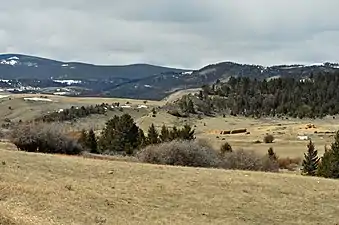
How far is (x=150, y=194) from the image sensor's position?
25.9 metres

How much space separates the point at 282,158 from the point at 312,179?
39283mm

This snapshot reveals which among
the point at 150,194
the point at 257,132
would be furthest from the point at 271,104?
the point at 150,194

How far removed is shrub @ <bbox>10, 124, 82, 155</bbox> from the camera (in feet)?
136

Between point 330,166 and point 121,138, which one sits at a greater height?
point 330,166

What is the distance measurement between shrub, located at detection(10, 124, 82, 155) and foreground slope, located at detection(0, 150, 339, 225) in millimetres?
10666

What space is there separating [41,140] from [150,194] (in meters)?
18.3

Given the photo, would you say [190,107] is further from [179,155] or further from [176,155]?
[176,155]

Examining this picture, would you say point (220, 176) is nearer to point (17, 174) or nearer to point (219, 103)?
point (17, 174)

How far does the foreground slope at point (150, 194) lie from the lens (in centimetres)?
2172

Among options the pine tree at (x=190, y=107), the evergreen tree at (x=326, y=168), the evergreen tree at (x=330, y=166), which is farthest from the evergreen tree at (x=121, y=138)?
the pine tree at (x=190, y=107)

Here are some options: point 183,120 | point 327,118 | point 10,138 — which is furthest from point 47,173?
point 327,118

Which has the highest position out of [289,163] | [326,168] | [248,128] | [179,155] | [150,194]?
[179,155]

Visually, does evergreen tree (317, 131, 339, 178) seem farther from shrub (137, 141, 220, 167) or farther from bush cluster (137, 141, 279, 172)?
shrub (137, 141, 220, 167)

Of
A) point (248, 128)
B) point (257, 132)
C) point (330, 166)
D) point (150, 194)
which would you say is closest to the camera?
point (150, 194)
